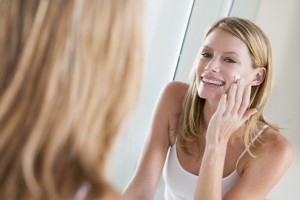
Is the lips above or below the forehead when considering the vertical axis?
below

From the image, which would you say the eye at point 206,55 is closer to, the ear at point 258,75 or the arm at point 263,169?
the ear at point 258,75

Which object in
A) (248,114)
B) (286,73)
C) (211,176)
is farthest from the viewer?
(286,73)

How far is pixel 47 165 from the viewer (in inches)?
16.0

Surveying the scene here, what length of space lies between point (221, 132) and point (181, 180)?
0.21m

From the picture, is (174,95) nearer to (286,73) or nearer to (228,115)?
(228,115)

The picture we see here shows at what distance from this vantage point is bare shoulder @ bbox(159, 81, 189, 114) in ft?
4.08

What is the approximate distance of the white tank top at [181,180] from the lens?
1124mm

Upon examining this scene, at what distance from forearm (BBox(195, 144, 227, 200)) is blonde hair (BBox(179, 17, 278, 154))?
122 millimetres

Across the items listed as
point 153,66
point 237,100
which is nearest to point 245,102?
point 237,100

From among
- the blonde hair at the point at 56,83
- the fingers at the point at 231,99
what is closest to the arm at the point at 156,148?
the fingers at the point at 231,99

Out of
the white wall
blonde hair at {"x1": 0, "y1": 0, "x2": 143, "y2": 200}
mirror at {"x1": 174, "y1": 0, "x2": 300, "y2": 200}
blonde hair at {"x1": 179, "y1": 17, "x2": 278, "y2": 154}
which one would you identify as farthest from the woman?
blonde hair at {"x1": 0, "y1": 0, "x2": 143, "y2": 200}

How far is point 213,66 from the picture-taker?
110cm

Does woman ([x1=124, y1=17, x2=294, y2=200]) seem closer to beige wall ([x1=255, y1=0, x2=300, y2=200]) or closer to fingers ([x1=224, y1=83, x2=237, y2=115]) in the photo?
fingers ([x1=224, y1=83, x2=237, y2=115])

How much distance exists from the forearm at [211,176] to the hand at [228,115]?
0.10ft
